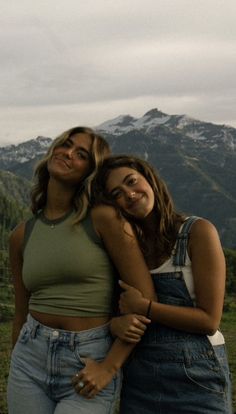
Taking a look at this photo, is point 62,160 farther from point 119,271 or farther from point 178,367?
point 178,367

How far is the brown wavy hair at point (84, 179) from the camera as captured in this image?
4.52m

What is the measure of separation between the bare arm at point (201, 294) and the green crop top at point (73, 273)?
0.77ft

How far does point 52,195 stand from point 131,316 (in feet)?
3.86

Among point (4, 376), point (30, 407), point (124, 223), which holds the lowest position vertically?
point (4, 376)

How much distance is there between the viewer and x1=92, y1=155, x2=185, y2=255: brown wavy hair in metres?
4.41

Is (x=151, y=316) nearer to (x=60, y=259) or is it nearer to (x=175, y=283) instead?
(x=175, y=283)

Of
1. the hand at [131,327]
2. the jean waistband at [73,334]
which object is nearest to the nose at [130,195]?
the hand at [131,327]

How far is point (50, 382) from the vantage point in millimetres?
4359

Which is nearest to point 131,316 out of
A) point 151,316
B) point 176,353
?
point 151,316

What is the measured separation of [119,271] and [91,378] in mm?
794

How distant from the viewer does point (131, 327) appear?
429 centimetres

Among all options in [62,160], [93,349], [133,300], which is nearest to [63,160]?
[62,160]

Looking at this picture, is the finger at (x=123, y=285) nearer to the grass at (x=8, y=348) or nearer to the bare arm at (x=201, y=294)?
the bare arm at (x=201, y=294)

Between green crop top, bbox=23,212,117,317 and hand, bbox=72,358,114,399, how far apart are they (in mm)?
372
